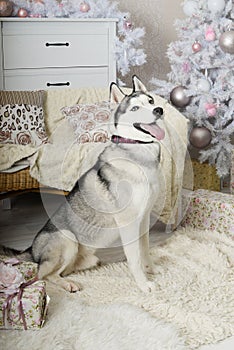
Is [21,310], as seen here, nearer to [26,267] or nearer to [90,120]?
[26,267]

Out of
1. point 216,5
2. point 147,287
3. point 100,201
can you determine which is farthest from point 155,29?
point 147,287

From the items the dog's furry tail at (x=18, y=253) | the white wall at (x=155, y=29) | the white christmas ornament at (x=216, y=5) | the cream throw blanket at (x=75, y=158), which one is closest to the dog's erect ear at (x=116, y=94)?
the cream throw blanket at (x=75, y=158)

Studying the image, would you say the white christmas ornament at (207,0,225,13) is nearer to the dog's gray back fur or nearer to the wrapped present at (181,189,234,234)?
the wrapped present at (181,189,234,234)

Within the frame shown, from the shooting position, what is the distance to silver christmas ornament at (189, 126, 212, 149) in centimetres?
335

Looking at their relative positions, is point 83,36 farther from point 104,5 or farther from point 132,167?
point 132,167

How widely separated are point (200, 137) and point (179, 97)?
0.25 metres

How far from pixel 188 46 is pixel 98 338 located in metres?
2.00

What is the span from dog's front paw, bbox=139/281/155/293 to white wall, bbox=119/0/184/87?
2062 mm

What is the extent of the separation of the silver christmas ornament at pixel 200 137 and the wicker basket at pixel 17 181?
3.48 ft

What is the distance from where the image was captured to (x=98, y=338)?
Answer: 1.83 m

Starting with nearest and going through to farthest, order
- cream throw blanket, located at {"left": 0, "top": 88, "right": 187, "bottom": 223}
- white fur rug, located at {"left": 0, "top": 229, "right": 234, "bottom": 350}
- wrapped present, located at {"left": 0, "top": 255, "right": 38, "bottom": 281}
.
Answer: white fur rug, located at {"left": 0, "top": 229, "right": 234, "bottom": 350}
wrapped present, located at {"left": 0, "top": 255, "right": 38, "bottom": 281}
cream throw blanket, located at {"left": 0, "top": 88, "right": 187, "bottom": 223}

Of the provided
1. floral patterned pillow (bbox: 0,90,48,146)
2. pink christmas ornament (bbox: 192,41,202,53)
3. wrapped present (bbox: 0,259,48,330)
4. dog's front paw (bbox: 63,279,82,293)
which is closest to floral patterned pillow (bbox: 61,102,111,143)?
floral patterned pillow (bbox: 0,90,48,146)

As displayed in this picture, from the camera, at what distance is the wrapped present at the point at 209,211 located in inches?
107

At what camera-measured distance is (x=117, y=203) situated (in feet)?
7.48
